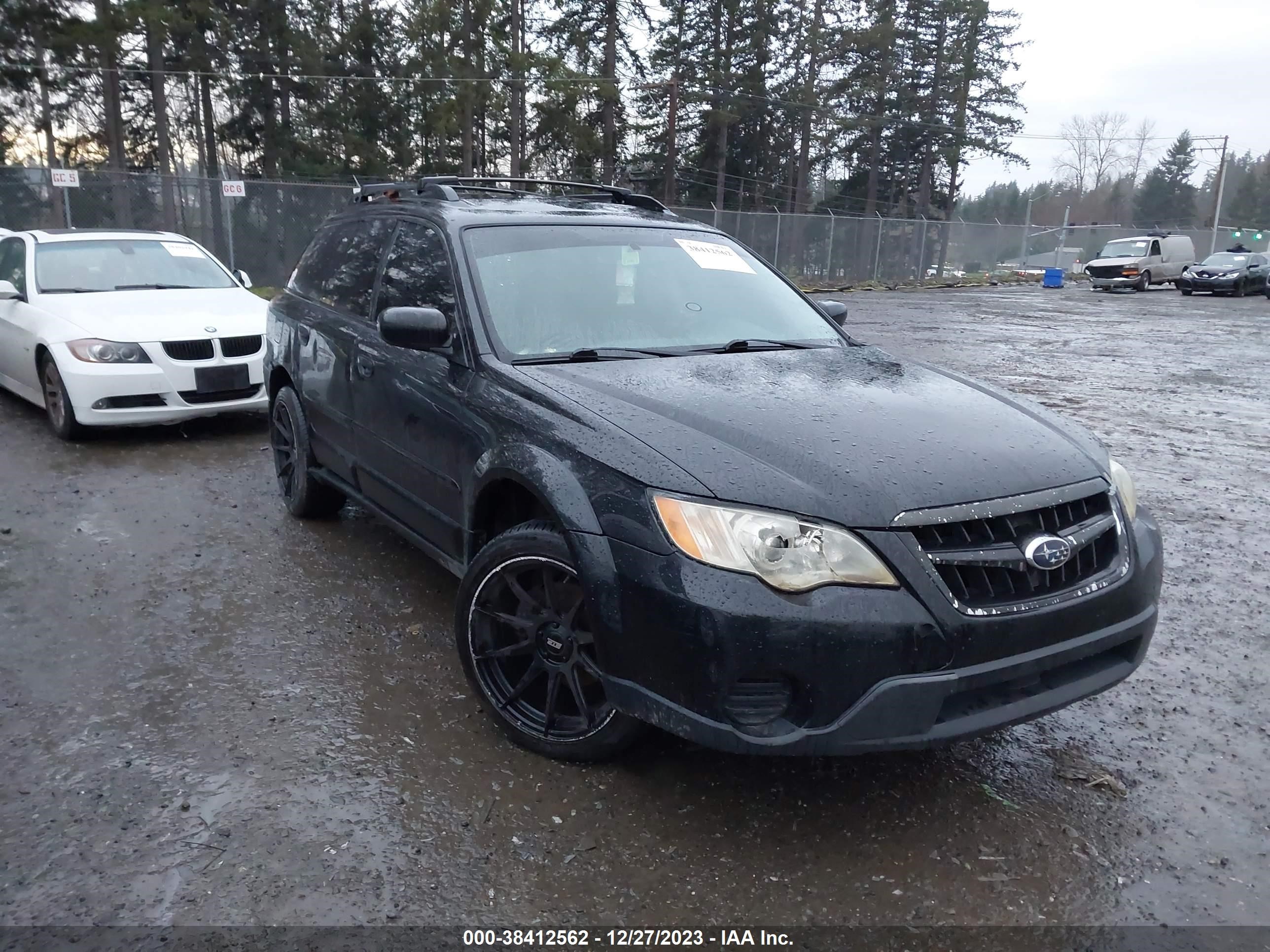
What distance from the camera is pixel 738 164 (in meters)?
46.1

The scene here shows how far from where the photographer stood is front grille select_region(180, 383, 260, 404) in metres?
6.97

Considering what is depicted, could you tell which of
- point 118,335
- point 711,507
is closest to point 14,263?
point 118,335

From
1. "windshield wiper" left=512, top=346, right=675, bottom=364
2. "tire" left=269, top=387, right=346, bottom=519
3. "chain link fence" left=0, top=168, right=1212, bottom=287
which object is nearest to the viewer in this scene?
"windshield wiper" left=512, top=346, right=675, bottom=364

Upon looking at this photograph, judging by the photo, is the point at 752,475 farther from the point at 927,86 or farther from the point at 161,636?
the point at 927,86

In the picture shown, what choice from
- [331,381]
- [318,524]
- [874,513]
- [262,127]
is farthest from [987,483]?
[262,127]

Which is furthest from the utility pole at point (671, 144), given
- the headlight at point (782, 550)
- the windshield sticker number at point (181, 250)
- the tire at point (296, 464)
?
the headlight at point (782, 550)

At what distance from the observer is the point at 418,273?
4.09 m

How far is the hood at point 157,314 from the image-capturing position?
22.6 ft

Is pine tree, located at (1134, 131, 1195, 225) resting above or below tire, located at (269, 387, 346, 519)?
above

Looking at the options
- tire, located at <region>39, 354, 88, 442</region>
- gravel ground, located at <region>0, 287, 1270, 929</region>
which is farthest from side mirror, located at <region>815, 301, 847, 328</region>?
tire, located at <region>39, 354, 88, 442</region>

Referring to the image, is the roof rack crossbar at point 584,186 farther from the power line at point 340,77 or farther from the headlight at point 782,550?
the power line at point 340,77

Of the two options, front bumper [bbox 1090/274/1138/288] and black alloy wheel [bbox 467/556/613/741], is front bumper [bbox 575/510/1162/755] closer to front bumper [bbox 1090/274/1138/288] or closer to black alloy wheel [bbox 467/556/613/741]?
black alloy wheel [bbox 467/556/613/741]

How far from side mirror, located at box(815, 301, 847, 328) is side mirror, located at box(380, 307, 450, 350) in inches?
72.7

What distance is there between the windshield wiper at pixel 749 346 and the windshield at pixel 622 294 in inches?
1.5
